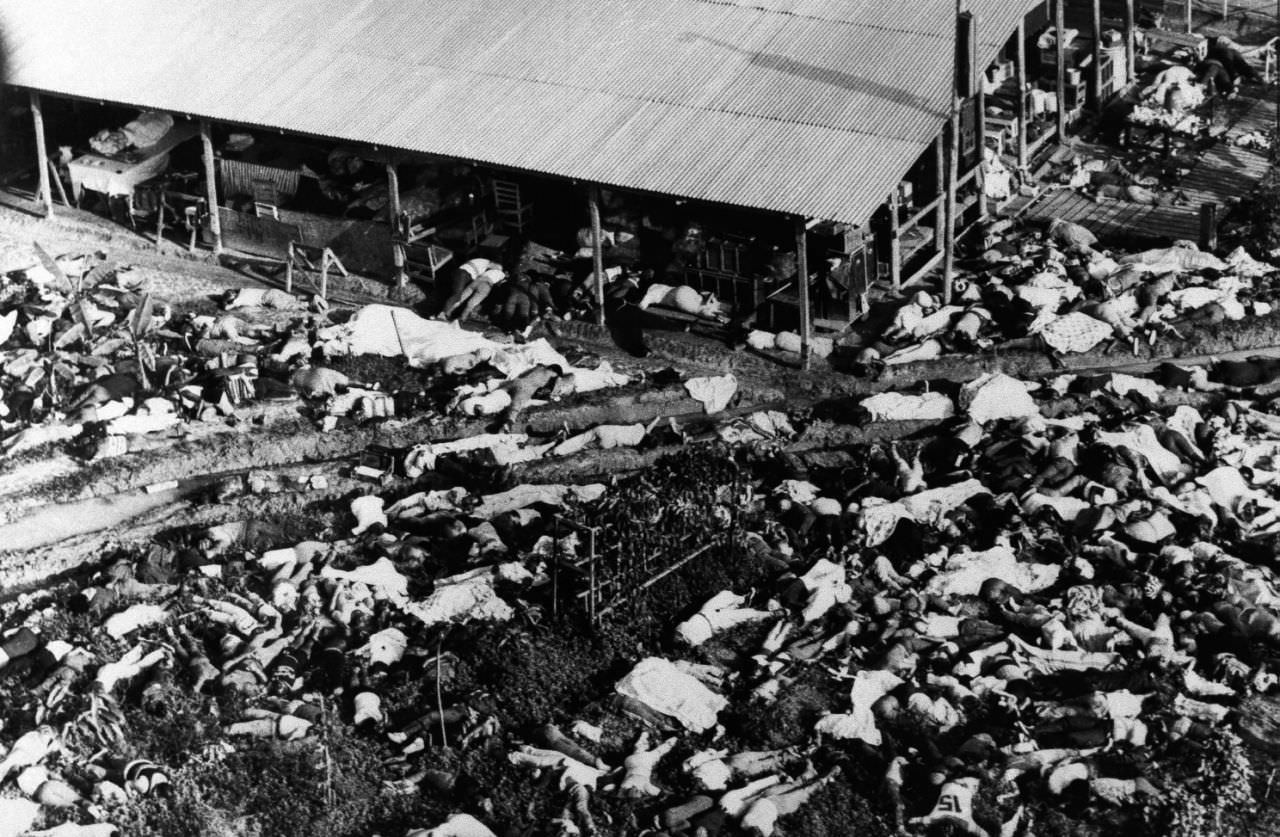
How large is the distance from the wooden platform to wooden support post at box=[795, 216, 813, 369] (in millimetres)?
7529

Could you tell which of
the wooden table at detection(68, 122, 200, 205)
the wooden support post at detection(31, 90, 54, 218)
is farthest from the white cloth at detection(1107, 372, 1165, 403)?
the wooden support post at detection(31, 90, 54, 218)

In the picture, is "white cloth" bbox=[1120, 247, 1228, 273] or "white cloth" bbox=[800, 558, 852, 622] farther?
"white cloth" bbox=[1120, 247, 1228, 273]

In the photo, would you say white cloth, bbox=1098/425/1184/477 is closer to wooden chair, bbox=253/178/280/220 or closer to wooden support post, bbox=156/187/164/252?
wooden chair, bbox=253/178/280/220

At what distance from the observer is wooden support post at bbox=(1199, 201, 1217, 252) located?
3494cm

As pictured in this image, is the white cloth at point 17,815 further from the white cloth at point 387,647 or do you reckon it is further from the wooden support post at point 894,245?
the wooden support post at point 894,245

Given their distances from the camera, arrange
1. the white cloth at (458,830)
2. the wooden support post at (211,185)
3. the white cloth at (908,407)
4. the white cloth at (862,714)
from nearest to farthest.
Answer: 1. the white cloth at (458,830)
2. the white cloth at (862,714)
3. the white cloth at (908,407)
4. the wooden support post at (211,185)

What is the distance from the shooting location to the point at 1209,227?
3497 cm

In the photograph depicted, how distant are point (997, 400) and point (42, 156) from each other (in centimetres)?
2241

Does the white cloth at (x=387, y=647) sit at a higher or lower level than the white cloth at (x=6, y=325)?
lower

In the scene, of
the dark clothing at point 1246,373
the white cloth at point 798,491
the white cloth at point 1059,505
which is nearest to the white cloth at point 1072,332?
the dark clothing at point 1246,373

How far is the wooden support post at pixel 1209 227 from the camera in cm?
3494

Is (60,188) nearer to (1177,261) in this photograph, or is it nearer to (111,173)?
(111,173)

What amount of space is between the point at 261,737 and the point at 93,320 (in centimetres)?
1337

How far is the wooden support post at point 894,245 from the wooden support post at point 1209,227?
6.26m
